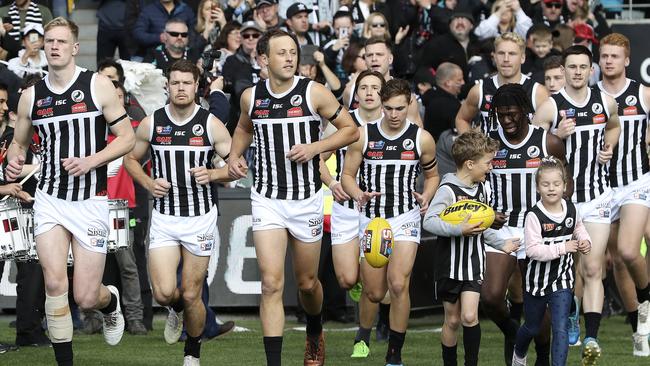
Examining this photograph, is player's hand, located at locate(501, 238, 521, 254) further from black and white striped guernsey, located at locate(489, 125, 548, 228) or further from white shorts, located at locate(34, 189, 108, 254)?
white shorts, located at locate(34, 189, 108, 254)

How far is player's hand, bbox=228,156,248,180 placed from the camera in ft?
34.5

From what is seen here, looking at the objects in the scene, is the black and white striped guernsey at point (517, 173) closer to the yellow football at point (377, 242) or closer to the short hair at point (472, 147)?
the short hair at point (472, 147)

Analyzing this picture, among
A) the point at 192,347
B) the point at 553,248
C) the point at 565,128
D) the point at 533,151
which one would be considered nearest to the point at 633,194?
the point at 565,128

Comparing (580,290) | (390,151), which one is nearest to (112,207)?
(390,151)

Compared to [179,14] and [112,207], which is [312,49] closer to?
[179,14]

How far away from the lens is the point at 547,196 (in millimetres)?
9914

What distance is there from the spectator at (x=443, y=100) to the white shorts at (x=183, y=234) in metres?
5.25

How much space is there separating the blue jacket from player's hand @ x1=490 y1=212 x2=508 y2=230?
317 inches

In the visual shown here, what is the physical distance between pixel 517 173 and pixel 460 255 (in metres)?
0.87

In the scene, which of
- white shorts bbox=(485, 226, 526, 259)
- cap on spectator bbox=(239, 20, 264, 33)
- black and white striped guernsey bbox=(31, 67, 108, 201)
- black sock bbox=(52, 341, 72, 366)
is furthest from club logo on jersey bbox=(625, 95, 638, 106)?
cap on spectator bbox=(239, 20, 264, 33)

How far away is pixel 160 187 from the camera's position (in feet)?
35.8

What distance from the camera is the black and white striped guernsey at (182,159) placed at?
11047 millimetres

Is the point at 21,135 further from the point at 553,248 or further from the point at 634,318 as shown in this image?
the point at 634,318

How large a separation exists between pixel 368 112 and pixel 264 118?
7.60 ft
